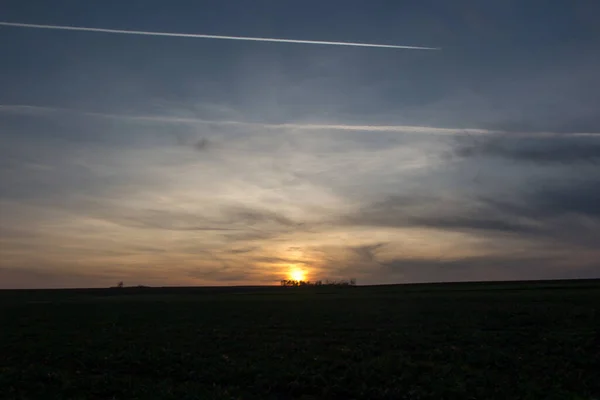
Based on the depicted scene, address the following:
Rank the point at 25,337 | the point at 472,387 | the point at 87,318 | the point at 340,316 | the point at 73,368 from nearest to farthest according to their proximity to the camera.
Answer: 1. the point at 472,387
2. the point at 73,368
3. the point at 25,337
4. the point at 340,316
5. the point at 87,318

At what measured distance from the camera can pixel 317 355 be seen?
3503cm

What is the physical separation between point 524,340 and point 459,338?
3.95 meters

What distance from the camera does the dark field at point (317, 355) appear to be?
2802cm

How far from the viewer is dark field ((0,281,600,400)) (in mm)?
28016

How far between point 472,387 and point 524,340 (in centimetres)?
1285

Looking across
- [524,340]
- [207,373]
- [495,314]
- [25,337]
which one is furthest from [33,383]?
[495,314]

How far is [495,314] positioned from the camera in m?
51.2

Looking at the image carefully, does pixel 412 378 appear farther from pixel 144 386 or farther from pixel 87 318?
pixel 87 318

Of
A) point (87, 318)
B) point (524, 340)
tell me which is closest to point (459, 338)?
point (524, 340)

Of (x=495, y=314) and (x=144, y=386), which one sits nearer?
(x=144, y=386)

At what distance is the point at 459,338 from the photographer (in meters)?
39.8

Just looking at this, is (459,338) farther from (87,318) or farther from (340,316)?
(87,318)

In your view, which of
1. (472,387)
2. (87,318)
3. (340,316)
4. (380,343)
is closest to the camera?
(472,387)

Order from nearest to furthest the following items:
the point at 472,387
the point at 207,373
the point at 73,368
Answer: the point at 472,387 → the point at 207,373 → the point at 73,368
